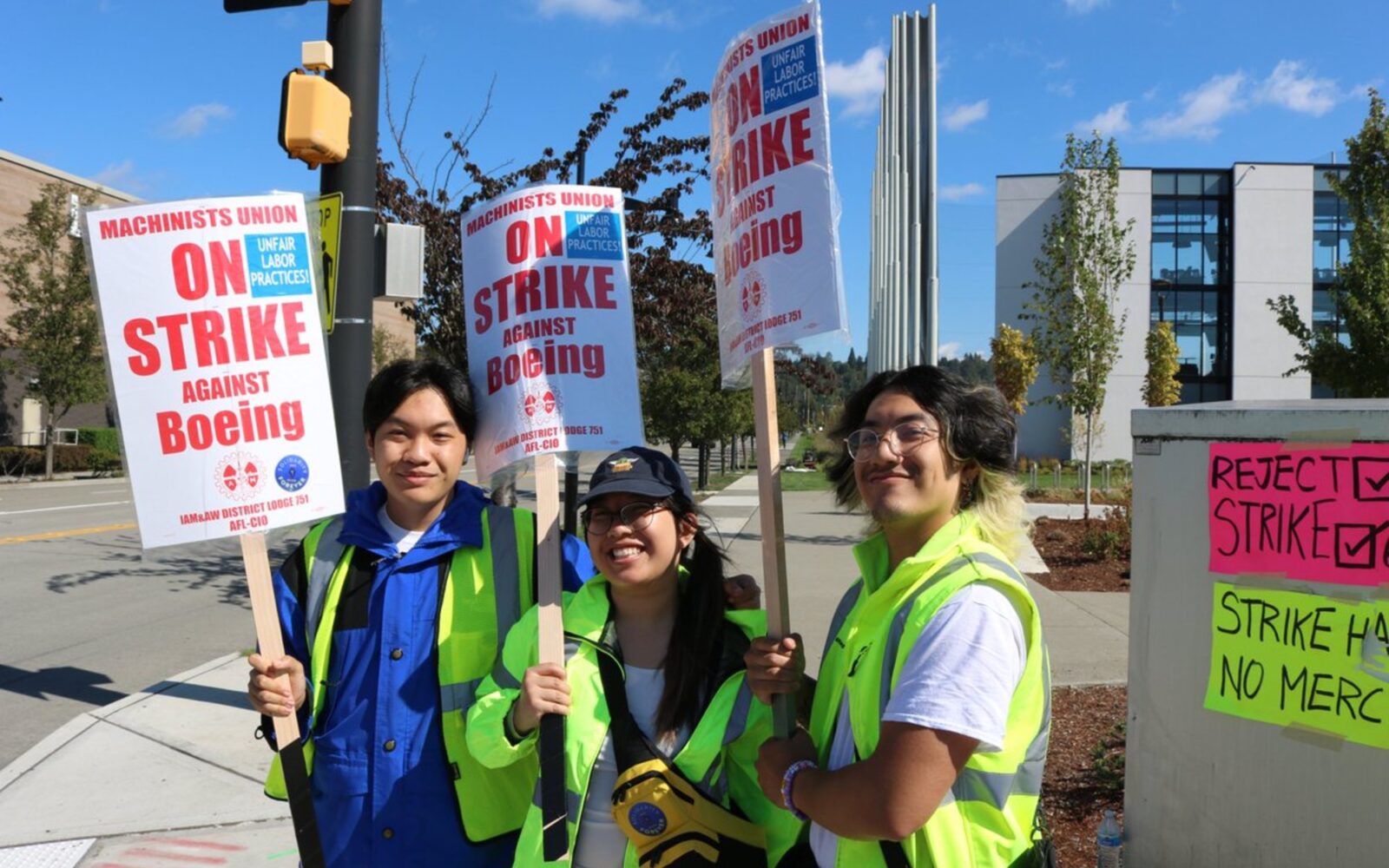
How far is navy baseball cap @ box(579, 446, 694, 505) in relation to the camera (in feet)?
7.43

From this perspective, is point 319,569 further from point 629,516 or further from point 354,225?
point 354,225

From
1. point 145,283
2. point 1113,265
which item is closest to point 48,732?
point 145,283

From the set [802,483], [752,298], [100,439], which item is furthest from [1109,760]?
[100,439]

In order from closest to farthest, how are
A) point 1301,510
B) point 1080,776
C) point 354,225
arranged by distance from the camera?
1. point 1301,510
2. point 1080,776
3. point 354,225

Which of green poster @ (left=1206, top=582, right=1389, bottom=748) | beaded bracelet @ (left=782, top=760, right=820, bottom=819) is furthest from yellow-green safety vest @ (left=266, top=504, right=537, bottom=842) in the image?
green poster @ (left=1206, top=582, right=1389, bottom=748)

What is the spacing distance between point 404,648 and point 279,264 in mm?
965

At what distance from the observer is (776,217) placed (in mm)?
2346

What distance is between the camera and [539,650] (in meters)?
2.23

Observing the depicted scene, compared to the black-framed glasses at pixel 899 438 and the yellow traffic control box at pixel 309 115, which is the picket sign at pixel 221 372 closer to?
the black-framed glasses at pixel 899 438

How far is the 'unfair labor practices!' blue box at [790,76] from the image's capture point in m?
2.28

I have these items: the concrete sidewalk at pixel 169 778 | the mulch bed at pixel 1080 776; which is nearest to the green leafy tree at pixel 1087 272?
the concrete sidewalk at pixel 169 778

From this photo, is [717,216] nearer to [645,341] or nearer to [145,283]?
[145,283]

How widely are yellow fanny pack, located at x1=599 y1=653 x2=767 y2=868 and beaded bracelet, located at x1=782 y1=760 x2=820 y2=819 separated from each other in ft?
0.78

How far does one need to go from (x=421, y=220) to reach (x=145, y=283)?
5.56 metres
